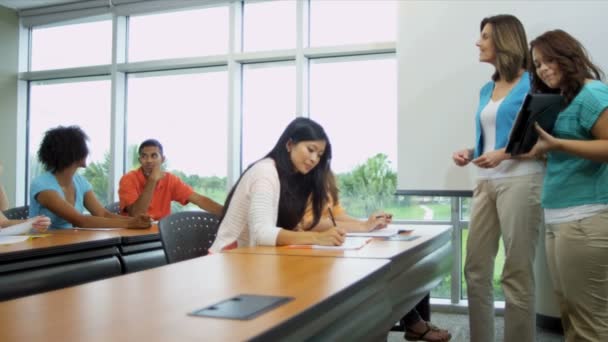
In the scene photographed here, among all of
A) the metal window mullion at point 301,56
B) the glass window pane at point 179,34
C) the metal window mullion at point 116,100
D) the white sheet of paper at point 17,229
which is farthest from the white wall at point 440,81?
the metal window mullion at point 116,100

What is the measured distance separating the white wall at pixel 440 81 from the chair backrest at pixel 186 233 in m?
1.60

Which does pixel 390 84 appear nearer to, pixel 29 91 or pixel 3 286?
pixel 3 286

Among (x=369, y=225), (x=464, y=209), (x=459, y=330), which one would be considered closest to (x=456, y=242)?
(x=464, y=209)

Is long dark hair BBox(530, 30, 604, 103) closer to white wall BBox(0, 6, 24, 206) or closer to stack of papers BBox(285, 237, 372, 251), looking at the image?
stack of papers BBox(285, 237, 372, 251)

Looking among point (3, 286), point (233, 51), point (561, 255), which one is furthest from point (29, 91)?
point (561, 255)

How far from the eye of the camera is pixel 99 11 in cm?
503

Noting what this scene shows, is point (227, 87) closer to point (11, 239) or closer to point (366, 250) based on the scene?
point (11, 239)

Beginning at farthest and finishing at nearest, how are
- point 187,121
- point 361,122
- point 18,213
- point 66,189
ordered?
point 187,121
point 361,122
point 18,213
point 66,189

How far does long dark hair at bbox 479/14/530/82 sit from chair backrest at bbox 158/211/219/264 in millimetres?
1387

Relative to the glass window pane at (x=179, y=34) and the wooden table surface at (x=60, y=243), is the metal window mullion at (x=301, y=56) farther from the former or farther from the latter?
the wooden table surface at (x=60, y=243)

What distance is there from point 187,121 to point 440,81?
237 centimetres

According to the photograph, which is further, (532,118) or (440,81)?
(440,81)

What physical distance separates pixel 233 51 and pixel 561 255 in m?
3.36

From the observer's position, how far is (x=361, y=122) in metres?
4.24
